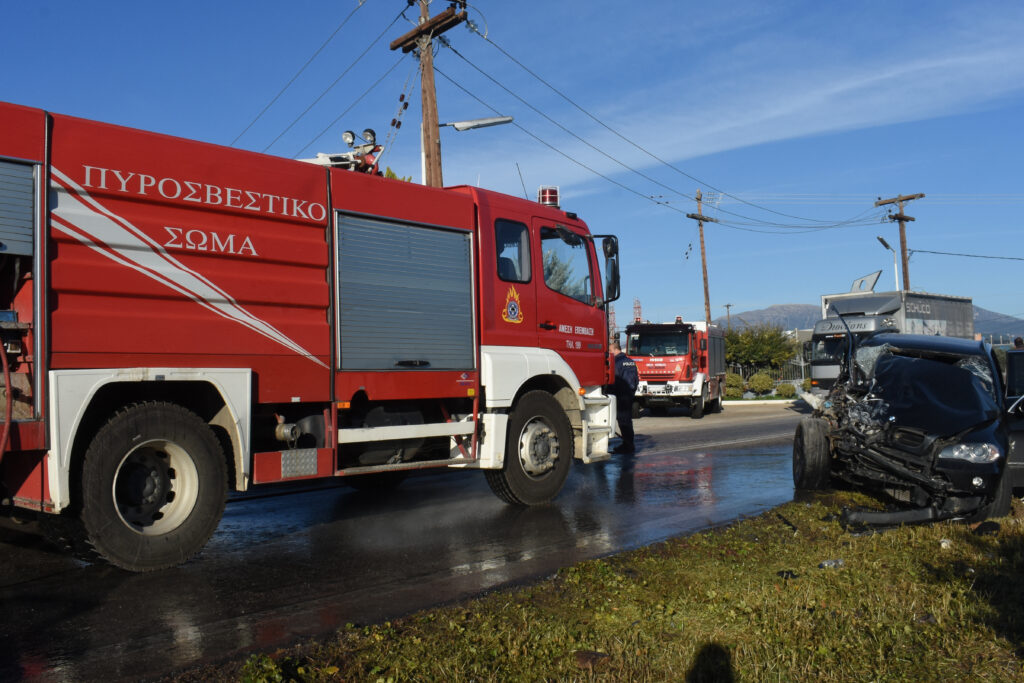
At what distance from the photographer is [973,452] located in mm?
7098

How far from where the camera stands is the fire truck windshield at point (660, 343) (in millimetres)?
23859

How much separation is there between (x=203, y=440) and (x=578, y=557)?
9.23 ft

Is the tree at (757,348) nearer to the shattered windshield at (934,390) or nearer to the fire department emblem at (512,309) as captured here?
the shattered windshield at (934,390)

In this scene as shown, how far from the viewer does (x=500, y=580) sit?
5574mm

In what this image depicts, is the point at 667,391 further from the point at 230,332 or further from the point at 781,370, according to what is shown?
the point at 781,370

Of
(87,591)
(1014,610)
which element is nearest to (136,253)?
(87,591)

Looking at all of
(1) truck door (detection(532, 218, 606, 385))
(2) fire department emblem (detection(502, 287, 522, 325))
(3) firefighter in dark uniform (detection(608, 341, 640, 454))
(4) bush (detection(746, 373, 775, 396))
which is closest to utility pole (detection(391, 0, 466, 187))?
(3) firefighter in dark uniform (detection(608, 341, 640, 454))

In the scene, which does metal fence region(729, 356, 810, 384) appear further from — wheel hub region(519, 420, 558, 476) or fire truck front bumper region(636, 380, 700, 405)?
wheel hub region(519, 420, 558, 476)

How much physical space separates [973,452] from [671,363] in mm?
16557

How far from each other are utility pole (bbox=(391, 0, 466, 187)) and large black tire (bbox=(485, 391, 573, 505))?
8.34 meters

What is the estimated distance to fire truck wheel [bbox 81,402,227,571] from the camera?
5188 millimetres

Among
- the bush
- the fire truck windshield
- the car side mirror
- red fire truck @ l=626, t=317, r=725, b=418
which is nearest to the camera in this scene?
the car side mirror

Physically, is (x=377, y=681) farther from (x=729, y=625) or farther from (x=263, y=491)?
(x=263, y=491)

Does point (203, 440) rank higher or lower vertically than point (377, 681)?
higher
